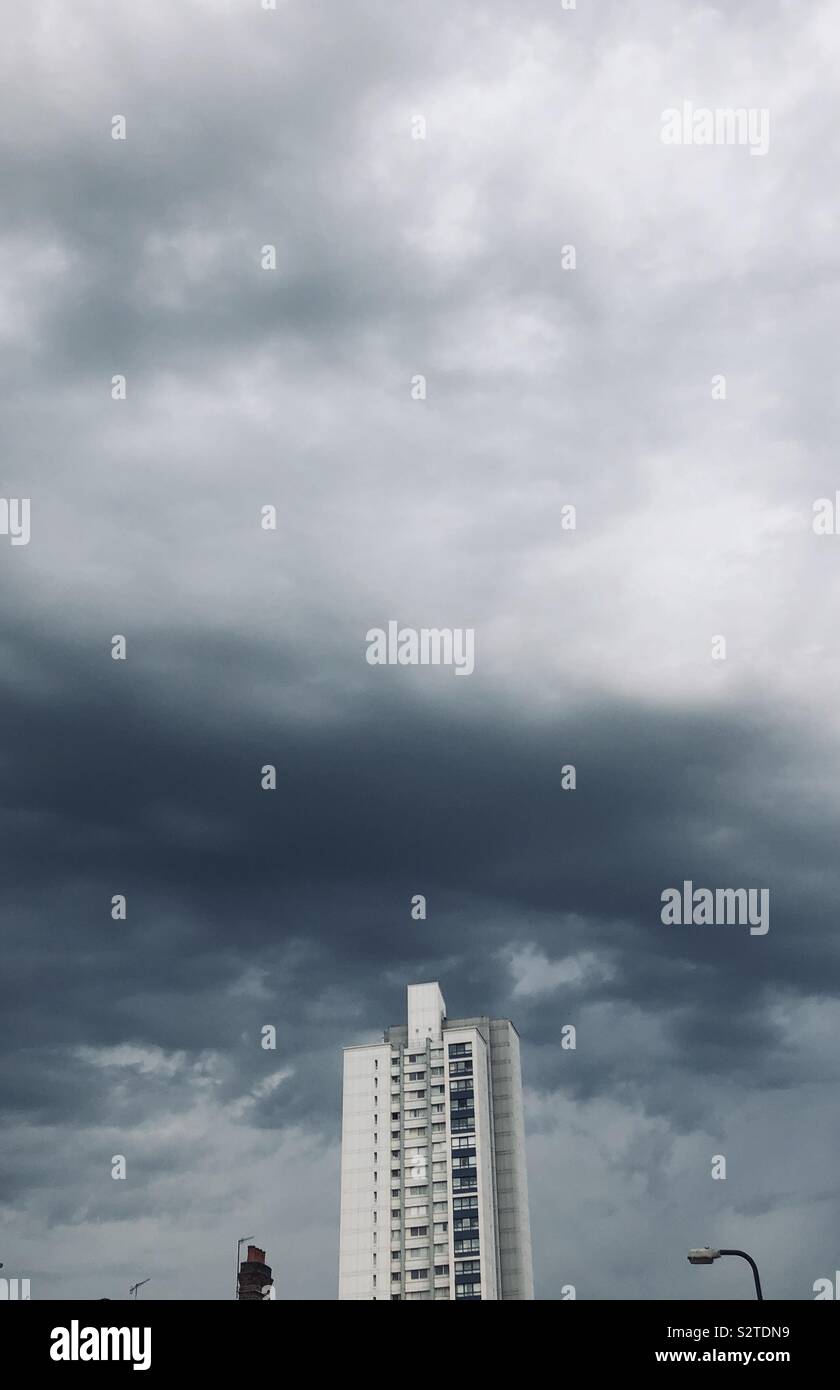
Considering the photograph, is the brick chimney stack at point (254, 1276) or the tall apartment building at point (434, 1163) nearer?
the brick chimney stack at point (254, 1276)

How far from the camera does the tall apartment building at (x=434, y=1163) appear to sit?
132m

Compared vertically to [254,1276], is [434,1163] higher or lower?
higher

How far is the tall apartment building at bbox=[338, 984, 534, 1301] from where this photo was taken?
13225 centimetres

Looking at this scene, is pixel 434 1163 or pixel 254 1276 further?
pixel 434 1163

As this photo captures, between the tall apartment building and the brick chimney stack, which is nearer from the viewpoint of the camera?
the brick chimney stack

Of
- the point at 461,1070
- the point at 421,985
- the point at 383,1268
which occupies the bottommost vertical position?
the point at 383,1268

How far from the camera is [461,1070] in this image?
455ft

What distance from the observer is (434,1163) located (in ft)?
444
